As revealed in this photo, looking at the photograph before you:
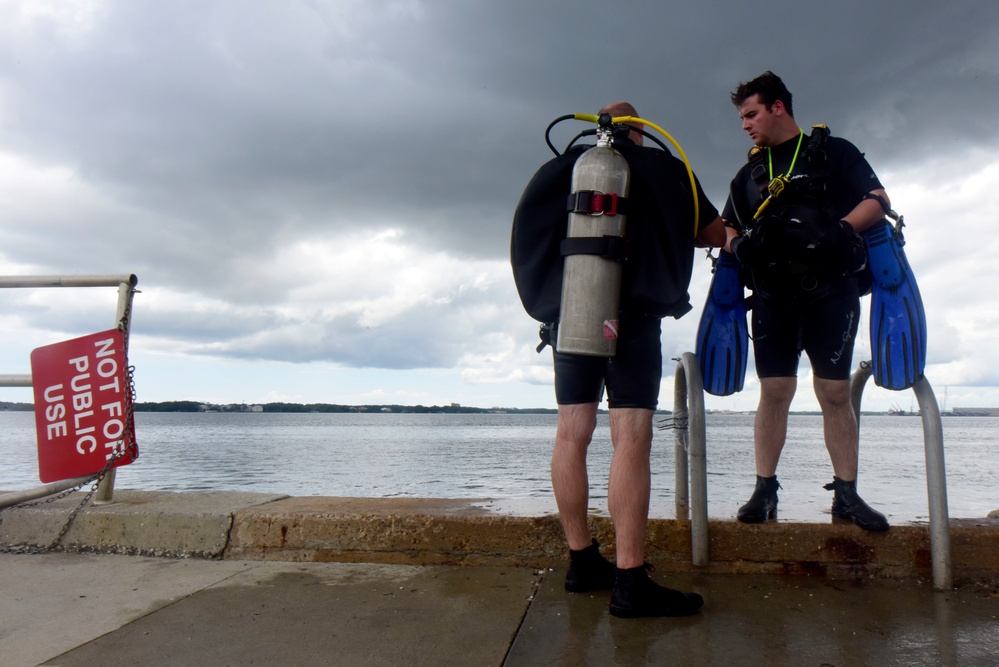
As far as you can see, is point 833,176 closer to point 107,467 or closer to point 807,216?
point 807,216

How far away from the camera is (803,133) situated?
118 inches

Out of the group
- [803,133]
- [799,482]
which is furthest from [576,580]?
[799,482]

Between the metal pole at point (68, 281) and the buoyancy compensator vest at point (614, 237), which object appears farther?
the metal pole at point (68, 281)

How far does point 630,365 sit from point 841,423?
108cm

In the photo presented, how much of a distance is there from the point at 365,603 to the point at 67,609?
3.46 feet

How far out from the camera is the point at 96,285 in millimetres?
3600

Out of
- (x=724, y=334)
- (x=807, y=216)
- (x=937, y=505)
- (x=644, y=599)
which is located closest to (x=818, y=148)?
(x=807, y=216)

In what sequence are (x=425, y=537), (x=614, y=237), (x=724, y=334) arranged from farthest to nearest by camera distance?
(x=724, y=334) → (x=425, y=537) → (x=614, y=237)

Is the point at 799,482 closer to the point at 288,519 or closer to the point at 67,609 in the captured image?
the point at 288,519

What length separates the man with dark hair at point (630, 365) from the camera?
238cm

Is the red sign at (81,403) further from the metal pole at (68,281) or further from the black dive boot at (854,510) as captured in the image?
the black dive boot at (854,510)

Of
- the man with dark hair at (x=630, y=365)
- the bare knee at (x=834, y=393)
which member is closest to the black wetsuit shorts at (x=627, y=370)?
the man with dark hair at (x=630, y=365)

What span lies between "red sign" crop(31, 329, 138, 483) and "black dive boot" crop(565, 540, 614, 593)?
2.31m

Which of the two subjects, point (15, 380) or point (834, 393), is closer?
point (834, 393)
